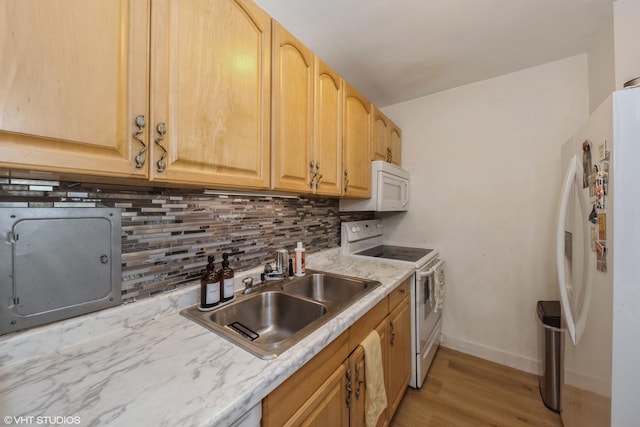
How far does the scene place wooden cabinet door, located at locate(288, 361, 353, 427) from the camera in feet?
2.48

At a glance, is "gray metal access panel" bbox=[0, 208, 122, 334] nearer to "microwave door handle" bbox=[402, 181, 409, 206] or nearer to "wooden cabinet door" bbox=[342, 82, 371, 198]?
"wooden cabinet door" bbox=[342, 82, 371, 198]

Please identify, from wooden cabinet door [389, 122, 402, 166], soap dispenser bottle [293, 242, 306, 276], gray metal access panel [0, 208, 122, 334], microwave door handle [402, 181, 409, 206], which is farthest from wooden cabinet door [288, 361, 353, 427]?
wooden cabinet door [389, 122, 402, 166]

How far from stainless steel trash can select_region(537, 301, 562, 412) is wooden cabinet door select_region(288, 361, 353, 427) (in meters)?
1.55

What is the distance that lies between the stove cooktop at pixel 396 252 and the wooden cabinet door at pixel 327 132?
0.82m

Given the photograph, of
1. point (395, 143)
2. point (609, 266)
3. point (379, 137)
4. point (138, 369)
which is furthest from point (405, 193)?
point (138, 369)

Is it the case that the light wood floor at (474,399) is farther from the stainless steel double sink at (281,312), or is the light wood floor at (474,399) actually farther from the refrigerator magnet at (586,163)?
the refrigerator magnet at (586,163)

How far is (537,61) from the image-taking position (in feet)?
5.94

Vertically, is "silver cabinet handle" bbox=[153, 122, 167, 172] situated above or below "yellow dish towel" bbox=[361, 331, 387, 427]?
above

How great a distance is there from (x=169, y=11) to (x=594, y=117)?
5.17ft

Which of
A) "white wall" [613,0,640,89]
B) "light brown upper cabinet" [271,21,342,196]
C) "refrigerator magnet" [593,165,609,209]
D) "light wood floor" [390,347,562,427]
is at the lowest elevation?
"light wood floor" [390,347,562,427]

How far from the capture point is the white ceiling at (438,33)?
1.31m

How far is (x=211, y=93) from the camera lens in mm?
840

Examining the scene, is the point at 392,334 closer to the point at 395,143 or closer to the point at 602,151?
the point at 602,151

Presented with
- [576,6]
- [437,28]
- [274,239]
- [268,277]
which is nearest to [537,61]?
[576,6]
